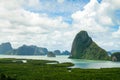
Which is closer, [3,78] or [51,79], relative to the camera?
[3,78]

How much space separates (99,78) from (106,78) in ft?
7.42

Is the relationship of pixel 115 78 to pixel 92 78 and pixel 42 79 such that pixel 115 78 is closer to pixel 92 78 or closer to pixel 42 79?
pixel 92 78

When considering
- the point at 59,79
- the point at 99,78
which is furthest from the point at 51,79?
the point at 99,78

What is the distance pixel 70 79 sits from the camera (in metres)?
84.4

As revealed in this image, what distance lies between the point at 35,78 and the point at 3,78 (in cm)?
1401

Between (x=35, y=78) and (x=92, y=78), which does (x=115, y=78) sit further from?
(x=35, y=78)

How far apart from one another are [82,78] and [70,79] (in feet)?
14.8

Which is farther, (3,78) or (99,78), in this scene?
(99,78)

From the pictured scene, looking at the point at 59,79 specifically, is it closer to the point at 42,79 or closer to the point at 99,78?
the point at 42,79

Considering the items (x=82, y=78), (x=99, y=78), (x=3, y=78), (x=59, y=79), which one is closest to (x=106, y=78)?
(x=99, y=78)

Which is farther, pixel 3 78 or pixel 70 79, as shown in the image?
pixel 70 79

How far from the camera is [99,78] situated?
88.2 meters

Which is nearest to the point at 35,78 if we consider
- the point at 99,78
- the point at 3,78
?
the point at 3,78

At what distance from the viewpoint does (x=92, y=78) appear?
86.9 m
